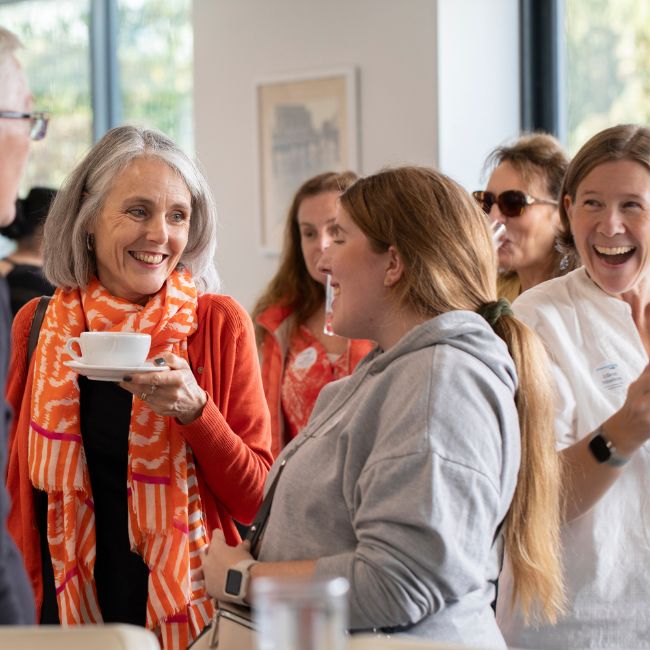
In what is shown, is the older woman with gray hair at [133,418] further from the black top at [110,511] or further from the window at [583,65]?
the window at [583,65]

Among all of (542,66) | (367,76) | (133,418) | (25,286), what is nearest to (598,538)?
(133,418)

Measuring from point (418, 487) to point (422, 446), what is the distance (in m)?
0.06

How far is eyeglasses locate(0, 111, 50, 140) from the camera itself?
162 cm

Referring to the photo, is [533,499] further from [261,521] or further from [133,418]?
[133,418]

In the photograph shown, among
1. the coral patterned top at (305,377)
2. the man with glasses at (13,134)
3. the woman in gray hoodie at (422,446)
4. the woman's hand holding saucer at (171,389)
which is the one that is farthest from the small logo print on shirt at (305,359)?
the man with glasses at (13,134)

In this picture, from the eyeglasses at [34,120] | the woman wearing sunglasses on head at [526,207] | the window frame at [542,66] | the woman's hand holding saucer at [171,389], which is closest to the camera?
the eyeglasses at [34,120]

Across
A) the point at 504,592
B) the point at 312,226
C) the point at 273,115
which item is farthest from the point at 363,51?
the point at 504,592

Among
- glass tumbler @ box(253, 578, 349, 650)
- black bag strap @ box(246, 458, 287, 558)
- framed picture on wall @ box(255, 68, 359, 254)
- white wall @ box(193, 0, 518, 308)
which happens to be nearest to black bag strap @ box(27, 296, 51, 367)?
black bag strap @ box(246, 458, 287, 558)

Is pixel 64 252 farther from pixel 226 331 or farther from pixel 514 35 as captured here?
pixel 514 35

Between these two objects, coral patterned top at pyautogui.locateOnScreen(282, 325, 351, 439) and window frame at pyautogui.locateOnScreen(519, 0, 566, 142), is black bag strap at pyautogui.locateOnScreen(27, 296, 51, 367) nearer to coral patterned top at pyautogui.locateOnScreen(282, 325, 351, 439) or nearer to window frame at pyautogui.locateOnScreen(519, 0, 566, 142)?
coral patterned top at pyautogui.locateOnScreen(282, 325, 351, 439)

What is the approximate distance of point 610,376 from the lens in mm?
2273

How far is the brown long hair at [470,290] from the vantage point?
185 centimetres

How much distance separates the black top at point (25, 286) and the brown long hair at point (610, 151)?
8.28 feet

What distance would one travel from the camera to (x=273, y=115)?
5.67 m
